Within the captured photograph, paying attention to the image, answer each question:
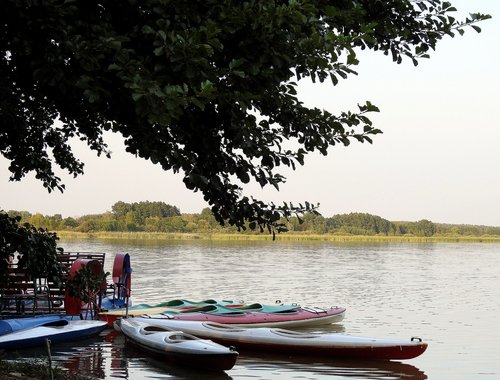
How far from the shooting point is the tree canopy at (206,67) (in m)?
6.24

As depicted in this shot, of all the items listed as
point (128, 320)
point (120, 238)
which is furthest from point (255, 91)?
point (120, 238)

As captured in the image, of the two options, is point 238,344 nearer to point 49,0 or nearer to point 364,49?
point 364,49

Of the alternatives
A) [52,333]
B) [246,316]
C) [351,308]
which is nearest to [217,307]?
[246,316]

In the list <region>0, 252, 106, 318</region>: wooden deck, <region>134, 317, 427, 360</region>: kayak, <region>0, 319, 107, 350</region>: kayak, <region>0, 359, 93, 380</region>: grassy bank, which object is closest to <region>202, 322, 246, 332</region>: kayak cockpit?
<region>134, 317, 427, 360</region>: kayak

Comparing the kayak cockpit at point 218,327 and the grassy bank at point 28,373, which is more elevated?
the grassy bank at point 28,373

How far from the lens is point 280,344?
17891 millimetres

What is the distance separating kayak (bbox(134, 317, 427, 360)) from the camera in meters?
17.5

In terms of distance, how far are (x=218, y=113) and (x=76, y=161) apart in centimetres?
589

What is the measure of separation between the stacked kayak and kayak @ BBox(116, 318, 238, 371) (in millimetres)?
2040

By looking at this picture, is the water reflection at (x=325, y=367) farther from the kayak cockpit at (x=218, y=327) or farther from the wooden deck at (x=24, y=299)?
the wooden deck at (x=24, y=299)

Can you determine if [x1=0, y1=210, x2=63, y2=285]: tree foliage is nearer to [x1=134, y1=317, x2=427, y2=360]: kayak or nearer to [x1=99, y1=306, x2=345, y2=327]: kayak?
[x1=134, y1=317, x2=427, y2=360]: kayak

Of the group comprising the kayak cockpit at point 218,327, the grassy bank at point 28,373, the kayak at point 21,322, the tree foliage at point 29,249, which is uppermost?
the tree foliage at point 29,249

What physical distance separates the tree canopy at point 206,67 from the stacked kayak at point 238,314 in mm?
11845

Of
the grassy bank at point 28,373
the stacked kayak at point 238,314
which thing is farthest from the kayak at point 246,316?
the grassy bank at point 28,373
